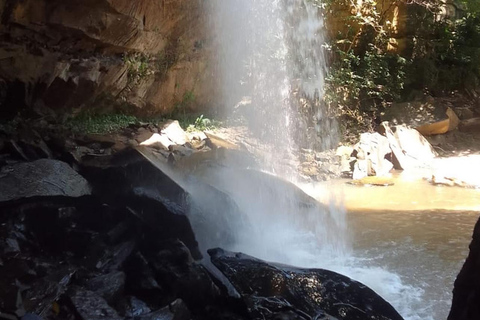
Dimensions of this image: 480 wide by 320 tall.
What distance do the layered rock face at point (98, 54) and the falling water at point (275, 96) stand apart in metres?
1.21

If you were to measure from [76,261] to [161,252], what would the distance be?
780mm

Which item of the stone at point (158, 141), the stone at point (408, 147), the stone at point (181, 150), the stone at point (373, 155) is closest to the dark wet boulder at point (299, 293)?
the stone at point (181, 150)

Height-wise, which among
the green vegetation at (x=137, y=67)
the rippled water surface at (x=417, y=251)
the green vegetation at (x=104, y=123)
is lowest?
the rippled water surface at (x=417, y=251)

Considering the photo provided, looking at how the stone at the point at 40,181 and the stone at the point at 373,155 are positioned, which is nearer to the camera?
the stone at the point at 40,181

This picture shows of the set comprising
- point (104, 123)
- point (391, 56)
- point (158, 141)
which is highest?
point (391, 56)

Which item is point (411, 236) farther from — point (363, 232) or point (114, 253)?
point (114, 253)

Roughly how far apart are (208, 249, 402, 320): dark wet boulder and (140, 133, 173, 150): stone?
4.54m

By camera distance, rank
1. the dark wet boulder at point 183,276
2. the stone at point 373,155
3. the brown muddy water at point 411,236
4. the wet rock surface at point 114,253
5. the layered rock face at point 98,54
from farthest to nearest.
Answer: the stone at point 373,155, the layered rock face at point 98,54, the brown muddy water at point 411,236, the dark wet boulder at point 183,276, the wet rock surface at point 114,253

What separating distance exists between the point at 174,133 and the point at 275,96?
384 cm

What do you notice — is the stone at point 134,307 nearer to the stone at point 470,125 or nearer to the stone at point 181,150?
the stone at point 181,150

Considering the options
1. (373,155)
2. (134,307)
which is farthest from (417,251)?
(373,155)

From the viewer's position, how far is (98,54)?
8352mm

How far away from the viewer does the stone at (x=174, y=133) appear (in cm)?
894

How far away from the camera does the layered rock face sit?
22.9ft
